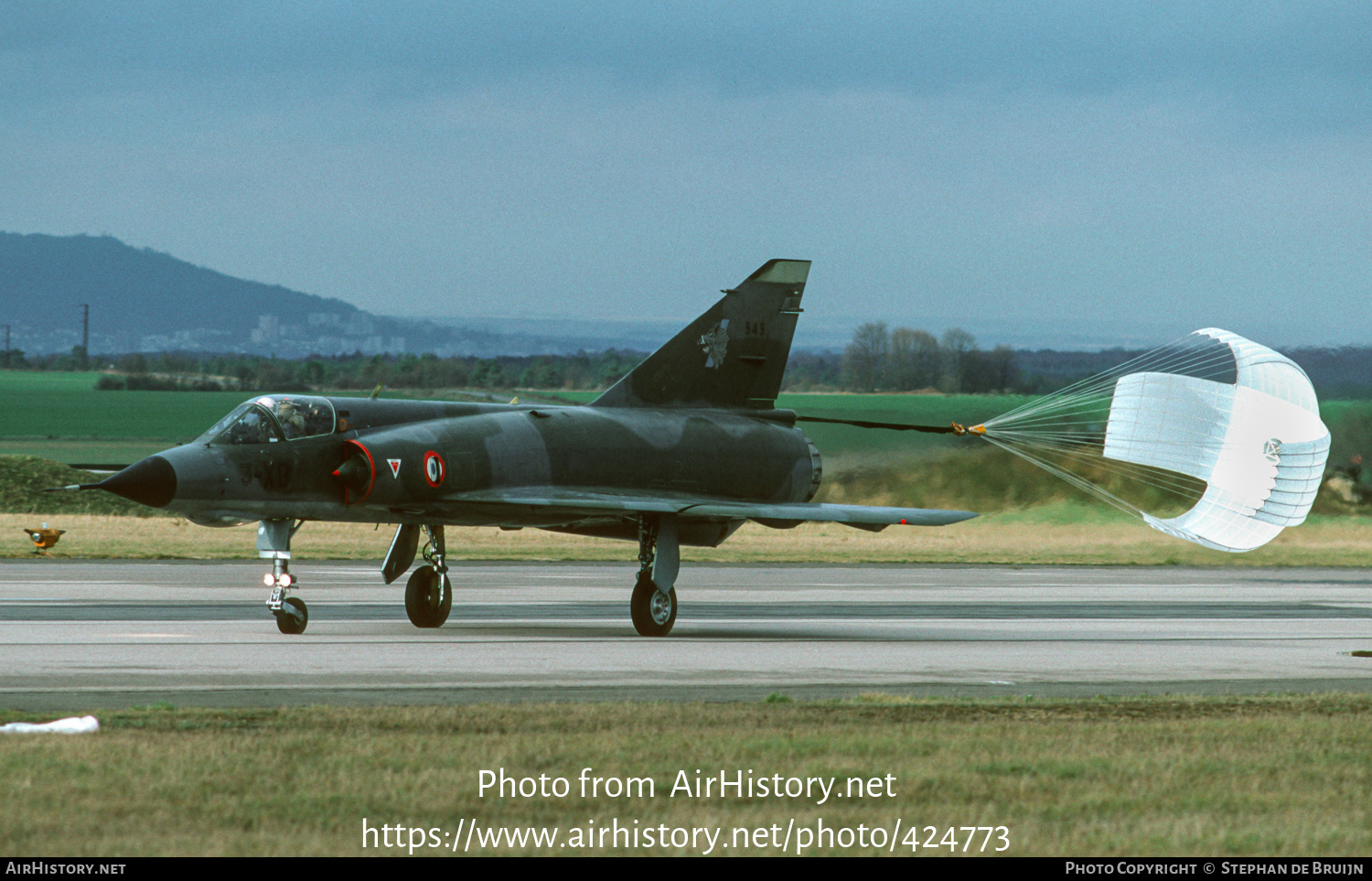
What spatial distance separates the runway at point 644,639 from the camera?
1655 centimetres

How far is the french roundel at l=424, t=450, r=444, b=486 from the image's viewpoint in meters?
22.1

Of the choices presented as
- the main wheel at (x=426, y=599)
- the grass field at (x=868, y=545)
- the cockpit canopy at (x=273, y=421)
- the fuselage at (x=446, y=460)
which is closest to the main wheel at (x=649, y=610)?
the fuselage at (x=446, y=460)

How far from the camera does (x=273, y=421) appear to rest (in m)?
21.5

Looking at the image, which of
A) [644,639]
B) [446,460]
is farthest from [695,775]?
[446,460]

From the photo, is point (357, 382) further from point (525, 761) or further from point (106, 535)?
point (525, 761)

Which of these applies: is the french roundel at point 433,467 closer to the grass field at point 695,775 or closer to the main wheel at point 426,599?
the main wheel at point 426,599

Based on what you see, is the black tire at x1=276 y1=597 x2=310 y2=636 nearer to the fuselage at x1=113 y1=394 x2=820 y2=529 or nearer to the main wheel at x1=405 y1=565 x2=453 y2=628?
the fuselage at x1=113 y1=394 x2=820 y2=529

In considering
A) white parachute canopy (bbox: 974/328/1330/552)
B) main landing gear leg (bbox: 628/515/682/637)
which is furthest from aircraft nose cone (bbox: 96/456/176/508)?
white parachute canopy (bbox: 974/328/1330/552)

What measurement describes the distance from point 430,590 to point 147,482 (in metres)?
4.92

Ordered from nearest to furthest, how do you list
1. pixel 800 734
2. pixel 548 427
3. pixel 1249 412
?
1. pixel 800 734
2. pixel 548 427
3. pixel 1249 412

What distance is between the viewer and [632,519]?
24391 mm

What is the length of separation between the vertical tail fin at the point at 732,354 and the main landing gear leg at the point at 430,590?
3691 millimetres
